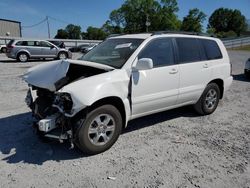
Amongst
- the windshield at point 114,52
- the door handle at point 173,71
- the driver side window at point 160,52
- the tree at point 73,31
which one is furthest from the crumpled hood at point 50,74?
the tree at point 73,31

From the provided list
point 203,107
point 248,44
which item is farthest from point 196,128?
point 248,44

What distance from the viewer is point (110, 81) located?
3.54 m

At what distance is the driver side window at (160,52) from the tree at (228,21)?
97.5 m

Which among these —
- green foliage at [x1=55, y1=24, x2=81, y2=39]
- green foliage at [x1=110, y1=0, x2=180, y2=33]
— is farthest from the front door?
green foliage at [x1=55, y1=24, x2=81, y2=39]

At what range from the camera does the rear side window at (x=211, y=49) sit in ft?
17.2

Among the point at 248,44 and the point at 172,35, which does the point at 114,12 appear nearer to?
the point at 248,44

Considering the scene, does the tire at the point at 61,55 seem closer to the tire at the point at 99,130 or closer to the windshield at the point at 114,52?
the windshield at the point at 114,52

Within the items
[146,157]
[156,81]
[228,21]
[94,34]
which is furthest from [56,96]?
[228,21]

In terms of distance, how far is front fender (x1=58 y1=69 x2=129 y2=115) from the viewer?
3.17m

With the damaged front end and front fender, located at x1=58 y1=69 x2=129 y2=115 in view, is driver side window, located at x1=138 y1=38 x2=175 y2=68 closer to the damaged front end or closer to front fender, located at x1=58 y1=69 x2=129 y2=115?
front fender, located at x1=58 y1=69 x2=129 y2=115

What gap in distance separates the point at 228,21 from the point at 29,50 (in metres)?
94.5

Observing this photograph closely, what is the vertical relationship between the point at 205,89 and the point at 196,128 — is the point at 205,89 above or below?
above

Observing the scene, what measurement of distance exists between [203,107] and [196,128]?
2.56ft

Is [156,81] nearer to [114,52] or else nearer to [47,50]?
[114,52]
